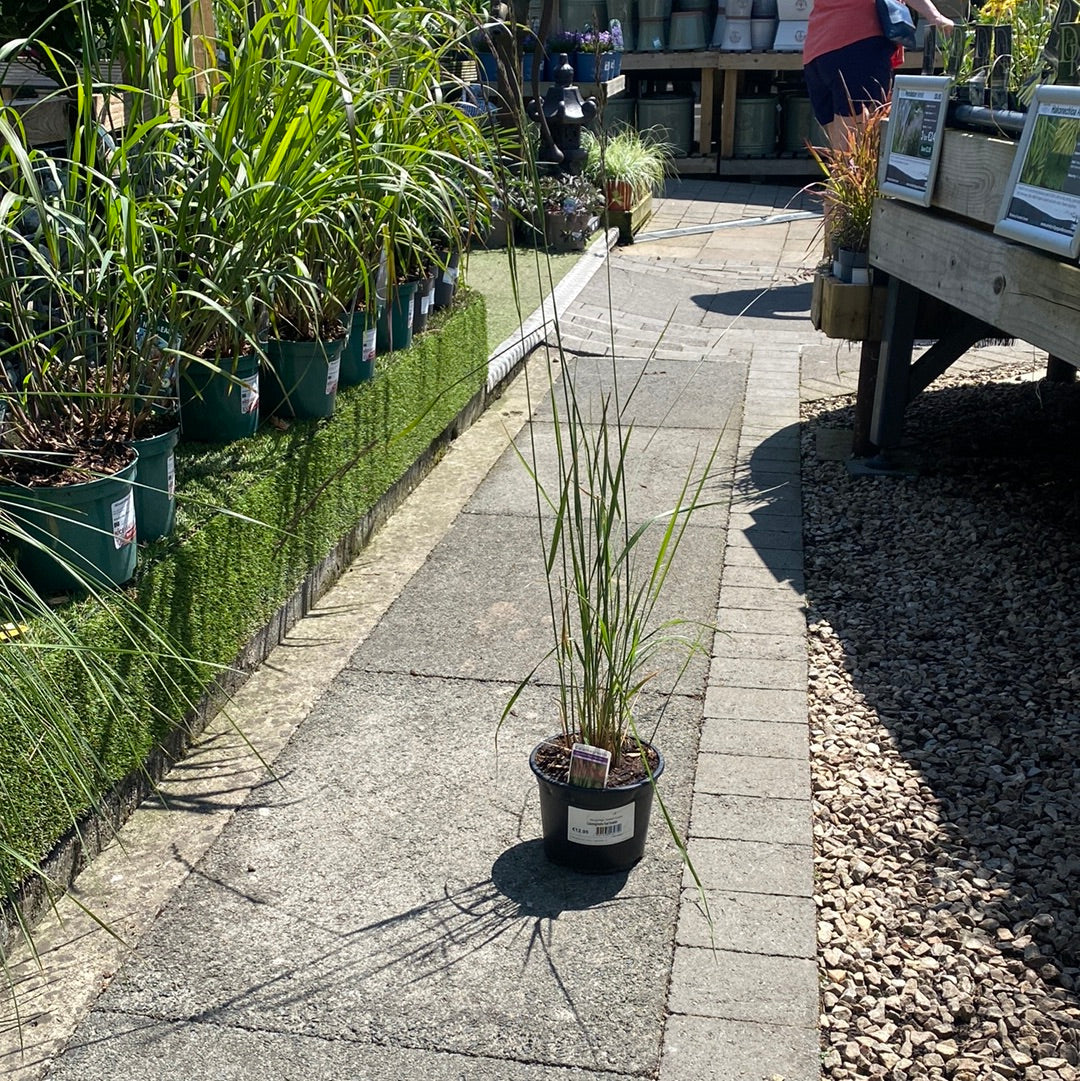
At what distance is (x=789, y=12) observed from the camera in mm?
12039

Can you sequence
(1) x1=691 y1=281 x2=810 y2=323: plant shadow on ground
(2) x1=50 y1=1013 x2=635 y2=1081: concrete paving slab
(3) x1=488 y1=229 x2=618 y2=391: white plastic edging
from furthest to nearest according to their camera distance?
(1) x1=691 y1=281 x2=810 y2=323: plant shadow on ground, (3) x1=488 y1=229 x2=618 y2=391: white plastic edging, (2) x1=50 y1=1013 x2=635 y2=1081: concrete paving slab

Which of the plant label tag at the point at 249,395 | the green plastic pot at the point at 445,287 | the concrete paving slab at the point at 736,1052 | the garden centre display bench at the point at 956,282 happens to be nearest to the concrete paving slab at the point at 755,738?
the concrete paving slab at the point at 736,1052

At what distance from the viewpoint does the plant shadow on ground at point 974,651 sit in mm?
2514

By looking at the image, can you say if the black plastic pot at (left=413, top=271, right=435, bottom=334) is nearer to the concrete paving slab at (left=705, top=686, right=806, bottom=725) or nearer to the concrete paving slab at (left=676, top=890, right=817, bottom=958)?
the concrete paving slab at (left=705, top=686, right=806, bottom=725)

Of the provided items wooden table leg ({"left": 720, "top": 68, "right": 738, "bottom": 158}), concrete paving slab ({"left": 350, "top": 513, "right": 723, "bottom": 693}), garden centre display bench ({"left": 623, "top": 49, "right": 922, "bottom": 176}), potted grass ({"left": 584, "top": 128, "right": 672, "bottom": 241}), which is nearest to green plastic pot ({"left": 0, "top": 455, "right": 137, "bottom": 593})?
concrete paving slab ({"left": 350, "top": 513, "right": 723, "bottom": 693})

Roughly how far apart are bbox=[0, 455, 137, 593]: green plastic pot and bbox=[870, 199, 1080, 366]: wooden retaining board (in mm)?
2393

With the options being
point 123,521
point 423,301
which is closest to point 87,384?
point 123,521

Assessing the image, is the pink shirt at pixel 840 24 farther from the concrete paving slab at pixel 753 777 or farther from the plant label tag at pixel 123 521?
the plant label tag at pixel 123 521

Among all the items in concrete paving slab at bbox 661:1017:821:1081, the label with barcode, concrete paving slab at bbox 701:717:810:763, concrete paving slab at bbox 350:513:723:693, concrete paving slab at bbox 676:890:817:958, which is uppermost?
the label with barcode

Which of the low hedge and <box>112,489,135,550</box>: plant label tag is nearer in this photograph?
the low hedge

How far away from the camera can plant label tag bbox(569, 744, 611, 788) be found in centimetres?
250

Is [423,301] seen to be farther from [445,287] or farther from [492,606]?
[492,606]

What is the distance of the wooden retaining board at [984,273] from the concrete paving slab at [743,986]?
6.05 ft

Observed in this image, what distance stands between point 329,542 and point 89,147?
138 cm
